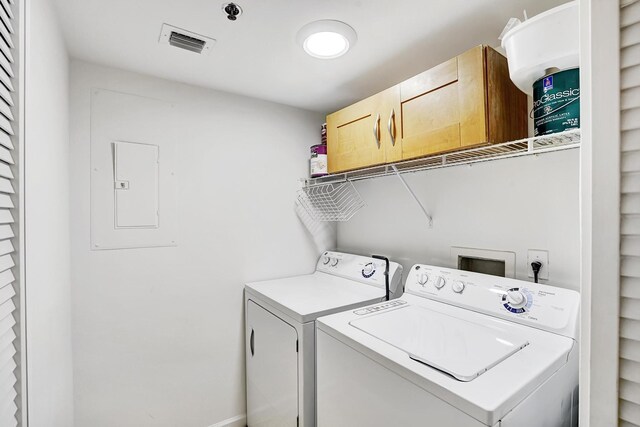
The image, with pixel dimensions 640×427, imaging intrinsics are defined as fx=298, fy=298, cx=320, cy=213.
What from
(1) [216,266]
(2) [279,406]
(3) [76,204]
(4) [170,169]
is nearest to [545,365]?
(2) [279,406]

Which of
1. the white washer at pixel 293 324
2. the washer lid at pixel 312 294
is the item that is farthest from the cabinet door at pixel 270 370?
the washer lid at pixel 312 294

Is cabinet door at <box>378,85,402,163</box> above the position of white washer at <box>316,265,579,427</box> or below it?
above

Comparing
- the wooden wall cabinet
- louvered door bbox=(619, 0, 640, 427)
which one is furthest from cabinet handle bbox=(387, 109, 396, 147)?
louvered door bbox=(619, 0, 640, 427)

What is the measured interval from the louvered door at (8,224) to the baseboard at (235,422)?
164 cm

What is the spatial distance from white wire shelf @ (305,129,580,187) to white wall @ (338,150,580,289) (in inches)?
4.2

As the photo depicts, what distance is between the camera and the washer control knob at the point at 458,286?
1571 millimetres

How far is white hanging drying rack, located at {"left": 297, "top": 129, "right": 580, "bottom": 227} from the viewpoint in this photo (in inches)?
47.5

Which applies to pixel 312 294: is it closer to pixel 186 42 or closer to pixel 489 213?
pixel 489 213

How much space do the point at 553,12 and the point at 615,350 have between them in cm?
108

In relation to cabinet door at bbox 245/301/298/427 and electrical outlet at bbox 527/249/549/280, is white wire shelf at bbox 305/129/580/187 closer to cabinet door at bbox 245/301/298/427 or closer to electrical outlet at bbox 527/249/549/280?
electrical outlet at bbox 527/249/549/280

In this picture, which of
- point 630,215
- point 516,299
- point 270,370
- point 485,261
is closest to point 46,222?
point 270,370

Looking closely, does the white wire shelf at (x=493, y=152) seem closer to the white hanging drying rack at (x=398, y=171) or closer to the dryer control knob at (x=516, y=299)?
the white hanging drying rack at (x=398, y=171)

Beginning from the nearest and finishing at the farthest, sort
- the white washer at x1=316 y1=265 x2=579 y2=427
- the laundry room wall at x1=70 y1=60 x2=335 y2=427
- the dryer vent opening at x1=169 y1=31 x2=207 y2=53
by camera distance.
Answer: the white washer at x1=316 y1=265 x2=579 y2=427, the dryer vent opening at x1=169 y1=31 x2=207 y2=53, the laundry room wall at x1=70 y1=60 x2=335 y2=427

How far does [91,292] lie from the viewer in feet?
5.85
